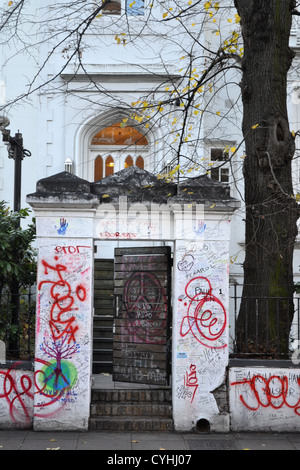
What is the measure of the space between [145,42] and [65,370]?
8732 mm

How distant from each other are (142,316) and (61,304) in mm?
1467

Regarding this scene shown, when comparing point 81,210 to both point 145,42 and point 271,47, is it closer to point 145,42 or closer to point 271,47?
point 271,47

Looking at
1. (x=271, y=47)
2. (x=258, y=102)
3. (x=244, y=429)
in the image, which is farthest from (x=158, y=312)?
(x=271, y=47)

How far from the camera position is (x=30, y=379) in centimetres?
865

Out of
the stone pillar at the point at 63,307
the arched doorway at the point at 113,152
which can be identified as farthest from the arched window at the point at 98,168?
the stone pillar at the point at 63,307

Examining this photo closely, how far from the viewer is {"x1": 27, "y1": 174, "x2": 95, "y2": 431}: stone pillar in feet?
27.7

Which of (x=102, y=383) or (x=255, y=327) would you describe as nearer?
(x=255, y=327)

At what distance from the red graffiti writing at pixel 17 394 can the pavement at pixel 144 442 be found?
0.20 meters

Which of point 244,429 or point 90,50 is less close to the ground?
point 90,50

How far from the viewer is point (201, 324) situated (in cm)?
864

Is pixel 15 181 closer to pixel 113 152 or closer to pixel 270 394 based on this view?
pixel 113 152

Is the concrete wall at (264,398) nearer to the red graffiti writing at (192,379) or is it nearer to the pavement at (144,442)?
the pavement at (144,442)
